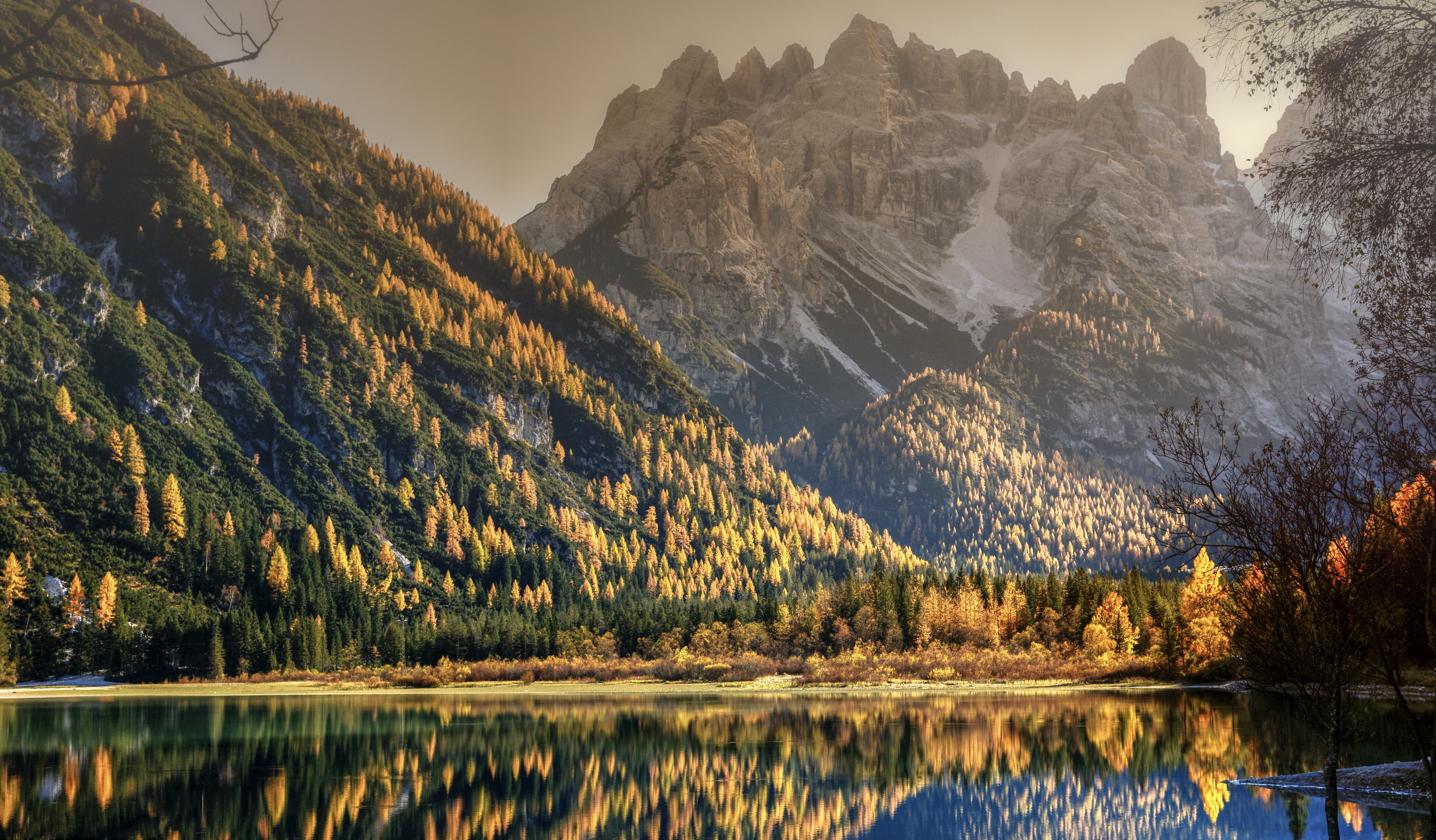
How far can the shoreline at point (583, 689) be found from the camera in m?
112

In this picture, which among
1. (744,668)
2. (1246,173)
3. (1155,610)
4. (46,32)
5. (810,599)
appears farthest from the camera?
(810,599)

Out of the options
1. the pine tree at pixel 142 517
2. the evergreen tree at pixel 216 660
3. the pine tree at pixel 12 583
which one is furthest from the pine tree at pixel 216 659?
the pine tree at pixel 142 517

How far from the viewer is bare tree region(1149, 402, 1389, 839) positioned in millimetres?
23812

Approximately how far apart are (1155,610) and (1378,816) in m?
103

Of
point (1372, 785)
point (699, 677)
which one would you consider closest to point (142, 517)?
point (699, 677)

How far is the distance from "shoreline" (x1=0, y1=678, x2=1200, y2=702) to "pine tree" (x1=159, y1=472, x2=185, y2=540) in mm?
49416

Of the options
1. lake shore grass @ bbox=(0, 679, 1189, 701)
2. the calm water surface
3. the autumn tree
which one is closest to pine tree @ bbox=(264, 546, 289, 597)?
lake shore grass @ bbox=(0, 679, 1189, 701)

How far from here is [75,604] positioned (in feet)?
529

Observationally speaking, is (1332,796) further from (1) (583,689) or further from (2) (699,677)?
(2) (699,677)

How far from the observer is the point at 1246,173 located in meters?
19.9

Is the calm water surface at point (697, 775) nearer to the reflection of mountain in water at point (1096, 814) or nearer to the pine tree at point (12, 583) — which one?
the reflection of mountain in water at point (1096, 814)

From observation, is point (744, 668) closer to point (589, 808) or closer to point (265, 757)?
point (265, 757)

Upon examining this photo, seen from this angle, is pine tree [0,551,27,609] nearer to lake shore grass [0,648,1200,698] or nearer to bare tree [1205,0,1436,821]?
lake shore grass [0,648,1200,698]

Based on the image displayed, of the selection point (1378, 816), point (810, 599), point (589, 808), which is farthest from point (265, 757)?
point (810, 599)
